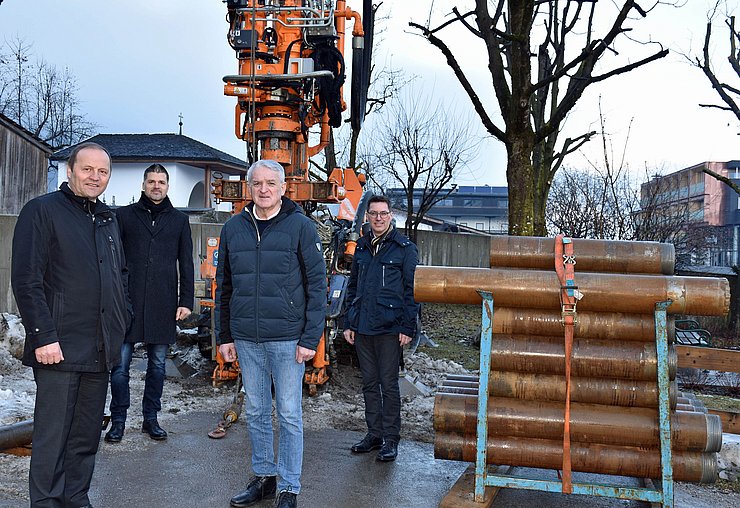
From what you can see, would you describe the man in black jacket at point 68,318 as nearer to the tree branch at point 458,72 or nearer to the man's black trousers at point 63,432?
the man's black trousers at point 63,432

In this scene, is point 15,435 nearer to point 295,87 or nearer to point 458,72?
point 295,87

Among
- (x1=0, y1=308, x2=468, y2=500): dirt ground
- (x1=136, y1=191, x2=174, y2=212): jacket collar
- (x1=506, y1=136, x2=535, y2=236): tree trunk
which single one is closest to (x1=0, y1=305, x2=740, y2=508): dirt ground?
(x1=0, y1=308, x2=468, y2=500): dirt ground

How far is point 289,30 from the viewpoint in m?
7.04

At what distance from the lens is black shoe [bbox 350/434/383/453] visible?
5473mm

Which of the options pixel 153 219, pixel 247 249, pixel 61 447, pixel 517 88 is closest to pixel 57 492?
pixel 61 447

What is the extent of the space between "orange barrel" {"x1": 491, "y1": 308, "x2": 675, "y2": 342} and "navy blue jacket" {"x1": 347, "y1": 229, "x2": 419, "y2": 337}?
1246 mm

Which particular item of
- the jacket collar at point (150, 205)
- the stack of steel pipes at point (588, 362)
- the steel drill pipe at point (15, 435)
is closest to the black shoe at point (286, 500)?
the stack of steel pipes at point (588, 362)

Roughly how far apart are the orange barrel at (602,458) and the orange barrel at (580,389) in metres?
0.26

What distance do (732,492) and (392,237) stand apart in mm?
2973

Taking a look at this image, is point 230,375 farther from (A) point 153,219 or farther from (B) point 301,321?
(B) point 301,321

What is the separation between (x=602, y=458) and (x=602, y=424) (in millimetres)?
212

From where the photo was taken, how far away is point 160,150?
31.6 metres

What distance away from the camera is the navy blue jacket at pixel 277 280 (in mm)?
4180

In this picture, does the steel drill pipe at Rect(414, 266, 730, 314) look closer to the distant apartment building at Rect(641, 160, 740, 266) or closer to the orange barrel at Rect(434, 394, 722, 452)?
the orange barrel at Rect(434, 394, 722, 452)
